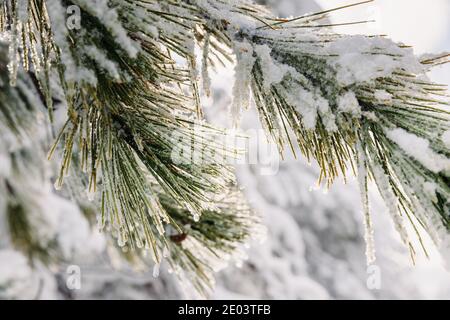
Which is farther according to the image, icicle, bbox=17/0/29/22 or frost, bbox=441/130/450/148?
icicle, bbox=17/0/29/22

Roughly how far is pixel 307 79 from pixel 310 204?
17.8 feet

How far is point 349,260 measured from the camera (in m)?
5.93

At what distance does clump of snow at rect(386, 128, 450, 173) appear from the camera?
1.86 feet

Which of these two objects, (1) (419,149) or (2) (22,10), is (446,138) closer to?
(1) (419,149)

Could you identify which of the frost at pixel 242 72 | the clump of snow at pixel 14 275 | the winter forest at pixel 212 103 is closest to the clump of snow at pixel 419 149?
the winter forest at pixel 212 103

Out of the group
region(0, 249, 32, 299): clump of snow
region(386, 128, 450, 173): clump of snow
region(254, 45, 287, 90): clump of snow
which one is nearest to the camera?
region(386, 128, 450, 173): clump of snow

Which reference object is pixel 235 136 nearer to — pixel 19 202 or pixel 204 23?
pixel 204 23

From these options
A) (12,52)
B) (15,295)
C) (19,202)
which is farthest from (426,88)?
(15,295)

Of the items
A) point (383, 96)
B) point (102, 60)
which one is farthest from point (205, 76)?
point (383, 96)

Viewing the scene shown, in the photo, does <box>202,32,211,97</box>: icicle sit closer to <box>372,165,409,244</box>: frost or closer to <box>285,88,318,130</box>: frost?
<box>285,88,318,130</box>: frost

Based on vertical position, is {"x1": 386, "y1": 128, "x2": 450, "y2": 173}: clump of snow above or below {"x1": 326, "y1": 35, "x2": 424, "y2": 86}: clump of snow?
below

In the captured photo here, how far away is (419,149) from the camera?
588 mm

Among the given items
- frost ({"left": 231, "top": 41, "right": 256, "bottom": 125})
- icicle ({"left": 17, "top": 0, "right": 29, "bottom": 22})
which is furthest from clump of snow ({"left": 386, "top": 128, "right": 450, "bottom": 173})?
icicle ({"left": 17, "top": 0, "right": 29, "bottom": 22})
